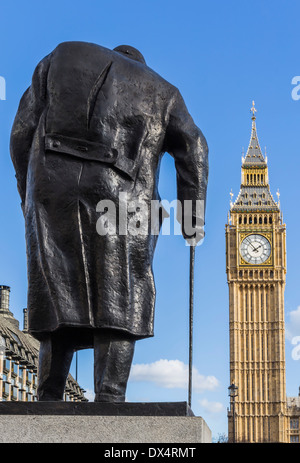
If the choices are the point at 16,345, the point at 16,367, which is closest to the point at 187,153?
the point at 16,345

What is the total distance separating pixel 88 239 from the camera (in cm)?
559

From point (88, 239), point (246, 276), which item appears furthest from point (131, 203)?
point (246, 276)

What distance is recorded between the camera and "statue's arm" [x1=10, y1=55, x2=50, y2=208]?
587 centimetres

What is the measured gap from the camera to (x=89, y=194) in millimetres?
5590

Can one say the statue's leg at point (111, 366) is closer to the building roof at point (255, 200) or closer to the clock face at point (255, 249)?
the clock face at point (255, 249)

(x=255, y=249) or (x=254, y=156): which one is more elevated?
(x=254, y=156)

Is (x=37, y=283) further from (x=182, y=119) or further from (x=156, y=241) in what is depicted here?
(x=182, y=119)

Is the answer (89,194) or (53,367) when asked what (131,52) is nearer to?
(89,194)

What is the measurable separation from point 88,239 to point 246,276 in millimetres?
84208

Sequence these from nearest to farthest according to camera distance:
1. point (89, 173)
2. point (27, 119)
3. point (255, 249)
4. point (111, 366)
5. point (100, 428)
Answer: point (100, 428) → point (111, 366) → point (89, 173) → point (27, 119) → point (255, 249)

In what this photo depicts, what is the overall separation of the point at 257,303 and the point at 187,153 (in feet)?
276

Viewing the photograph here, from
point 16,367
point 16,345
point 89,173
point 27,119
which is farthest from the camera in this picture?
point 16,367

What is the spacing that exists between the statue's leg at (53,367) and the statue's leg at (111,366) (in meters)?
0.24
